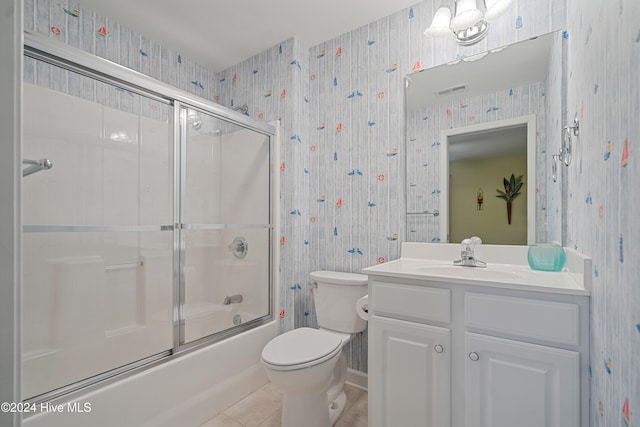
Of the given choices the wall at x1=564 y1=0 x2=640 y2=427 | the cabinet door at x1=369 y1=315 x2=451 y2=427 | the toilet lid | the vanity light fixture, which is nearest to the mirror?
the vanity light fixture

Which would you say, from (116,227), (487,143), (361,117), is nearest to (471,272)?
(487,143)

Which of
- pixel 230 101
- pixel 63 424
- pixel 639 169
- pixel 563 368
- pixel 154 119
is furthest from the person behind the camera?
pixel 230 101

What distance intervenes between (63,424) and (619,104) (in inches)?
78.9

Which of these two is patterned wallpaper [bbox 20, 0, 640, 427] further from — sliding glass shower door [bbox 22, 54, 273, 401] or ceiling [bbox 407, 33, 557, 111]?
sliding glass shower door [bbox 22, 54, 273, 401]

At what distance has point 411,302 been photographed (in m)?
1.29

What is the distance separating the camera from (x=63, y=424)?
1153 millimetres

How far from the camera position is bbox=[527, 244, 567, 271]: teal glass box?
51.9 inches

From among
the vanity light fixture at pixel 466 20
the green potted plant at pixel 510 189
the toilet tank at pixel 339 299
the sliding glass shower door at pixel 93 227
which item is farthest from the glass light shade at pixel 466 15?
the sliding glass shower door at pixel 93 227

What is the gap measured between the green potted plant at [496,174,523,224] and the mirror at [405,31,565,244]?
0.5 inches

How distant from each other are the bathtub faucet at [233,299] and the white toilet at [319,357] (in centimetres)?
56

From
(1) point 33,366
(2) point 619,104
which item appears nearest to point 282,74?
(2) point 619,104

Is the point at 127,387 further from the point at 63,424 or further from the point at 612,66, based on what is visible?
the point at 612,66

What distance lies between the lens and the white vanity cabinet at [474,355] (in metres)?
1.00

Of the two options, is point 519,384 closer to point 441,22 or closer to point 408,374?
point 408,374
